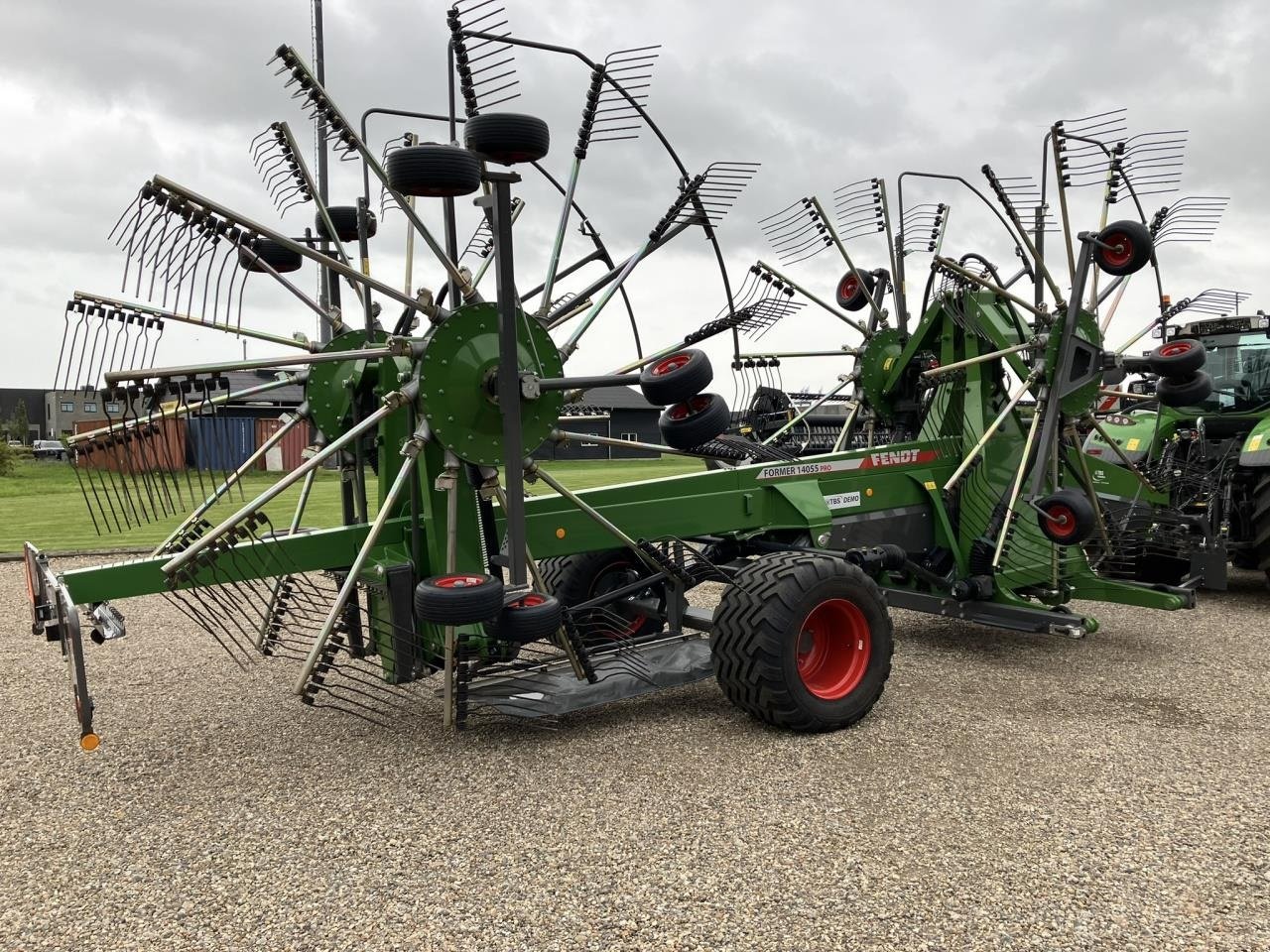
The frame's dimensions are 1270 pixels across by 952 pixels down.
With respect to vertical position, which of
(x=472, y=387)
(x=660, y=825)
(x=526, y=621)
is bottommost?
(x=660, y=825)

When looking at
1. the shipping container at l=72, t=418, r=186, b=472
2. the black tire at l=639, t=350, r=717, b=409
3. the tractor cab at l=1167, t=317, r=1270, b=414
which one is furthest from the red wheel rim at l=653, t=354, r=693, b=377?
the tractor cab at l=1167, t=317, r=1270, b=414

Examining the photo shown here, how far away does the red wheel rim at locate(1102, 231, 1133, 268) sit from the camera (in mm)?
5562

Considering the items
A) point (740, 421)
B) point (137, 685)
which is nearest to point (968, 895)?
point (137, 685)

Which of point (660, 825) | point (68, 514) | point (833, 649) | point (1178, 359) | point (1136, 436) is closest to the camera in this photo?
point (660, 825)

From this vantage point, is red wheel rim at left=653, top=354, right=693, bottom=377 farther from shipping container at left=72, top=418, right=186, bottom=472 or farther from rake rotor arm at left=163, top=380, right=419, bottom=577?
shipping container at left=72, top=418, right=186, bottom=472

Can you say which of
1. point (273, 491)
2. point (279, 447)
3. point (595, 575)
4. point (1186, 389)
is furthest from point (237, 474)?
point (1186, 389)

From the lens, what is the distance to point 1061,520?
5.27 m

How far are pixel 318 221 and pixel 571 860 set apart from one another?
11.2 ft

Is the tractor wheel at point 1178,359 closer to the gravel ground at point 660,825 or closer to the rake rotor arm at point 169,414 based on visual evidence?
the gravel ground at point 660,825

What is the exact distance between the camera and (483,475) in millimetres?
4305

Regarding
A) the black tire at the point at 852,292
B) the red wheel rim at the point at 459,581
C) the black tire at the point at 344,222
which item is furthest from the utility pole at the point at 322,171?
the black tire at the point at 852,292

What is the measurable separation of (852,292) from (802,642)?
338 cm

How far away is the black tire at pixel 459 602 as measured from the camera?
11.9 ft

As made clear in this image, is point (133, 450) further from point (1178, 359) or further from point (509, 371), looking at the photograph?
point (1178, 359)
